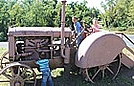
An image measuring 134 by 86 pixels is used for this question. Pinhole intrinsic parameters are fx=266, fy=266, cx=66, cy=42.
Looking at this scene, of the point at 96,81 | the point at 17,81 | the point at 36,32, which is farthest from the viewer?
the point at 96,81

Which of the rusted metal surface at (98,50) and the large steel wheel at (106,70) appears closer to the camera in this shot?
the rusted metal surface at (98,50)

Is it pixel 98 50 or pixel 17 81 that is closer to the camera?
pixel 17 81

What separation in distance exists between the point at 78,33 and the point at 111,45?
120cm

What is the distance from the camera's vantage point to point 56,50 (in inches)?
341

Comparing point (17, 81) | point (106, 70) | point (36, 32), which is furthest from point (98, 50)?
point (17, 81)

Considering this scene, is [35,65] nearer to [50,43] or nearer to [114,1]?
[50,43]

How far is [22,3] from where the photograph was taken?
123ft

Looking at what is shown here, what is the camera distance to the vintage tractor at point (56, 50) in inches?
308

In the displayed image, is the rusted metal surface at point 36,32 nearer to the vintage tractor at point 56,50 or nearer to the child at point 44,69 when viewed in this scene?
the vintage tractor at point 56,50

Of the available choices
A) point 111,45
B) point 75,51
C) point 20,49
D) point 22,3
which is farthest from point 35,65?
point 22,3

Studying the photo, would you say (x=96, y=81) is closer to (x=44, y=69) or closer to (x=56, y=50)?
(x=56, y=50)

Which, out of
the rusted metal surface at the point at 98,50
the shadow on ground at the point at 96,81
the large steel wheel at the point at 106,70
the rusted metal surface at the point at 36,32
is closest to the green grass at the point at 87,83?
the shadow on ground at the point at 96,81

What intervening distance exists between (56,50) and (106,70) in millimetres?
2022

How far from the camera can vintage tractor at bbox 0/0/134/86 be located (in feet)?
25.7
